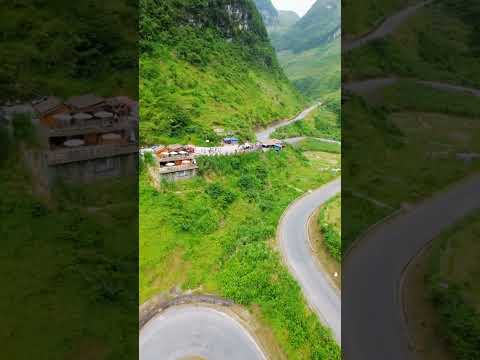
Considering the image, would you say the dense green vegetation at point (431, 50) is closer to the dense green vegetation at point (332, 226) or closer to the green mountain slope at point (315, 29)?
the dense green vegetation at point (332, 226)

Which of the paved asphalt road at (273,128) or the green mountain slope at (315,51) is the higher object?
the green mountain slope at (315,51)

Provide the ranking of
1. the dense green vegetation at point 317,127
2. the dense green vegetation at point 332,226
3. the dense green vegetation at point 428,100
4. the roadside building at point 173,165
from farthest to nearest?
the dense green vegetation at point 317,127, the dense green vegetation at point 428,100, the roadside building at point 173,165, the dense green vegetation at point 332,226

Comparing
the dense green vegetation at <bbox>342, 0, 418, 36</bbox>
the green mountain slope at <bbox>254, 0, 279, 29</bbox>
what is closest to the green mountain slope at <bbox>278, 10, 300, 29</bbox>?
the green mountain slope at <bbox>254, 0, 279, 29</bbox>

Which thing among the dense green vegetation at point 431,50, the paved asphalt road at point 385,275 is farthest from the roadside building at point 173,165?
the dense green vegetation at point 431,50

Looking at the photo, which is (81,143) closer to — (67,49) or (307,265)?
(307,265)

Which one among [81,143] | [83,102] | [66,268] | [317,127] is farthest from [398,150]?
[83,102]

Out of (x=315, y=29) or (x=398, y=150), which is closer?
(x=398, y=150)

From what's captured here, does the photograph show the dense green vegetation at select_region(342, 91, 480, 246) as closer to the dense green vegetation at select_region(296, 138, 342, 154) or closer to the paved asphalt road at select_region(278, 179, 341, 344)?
the paved asphalt road at select_region(278, 179, 341, 344)
